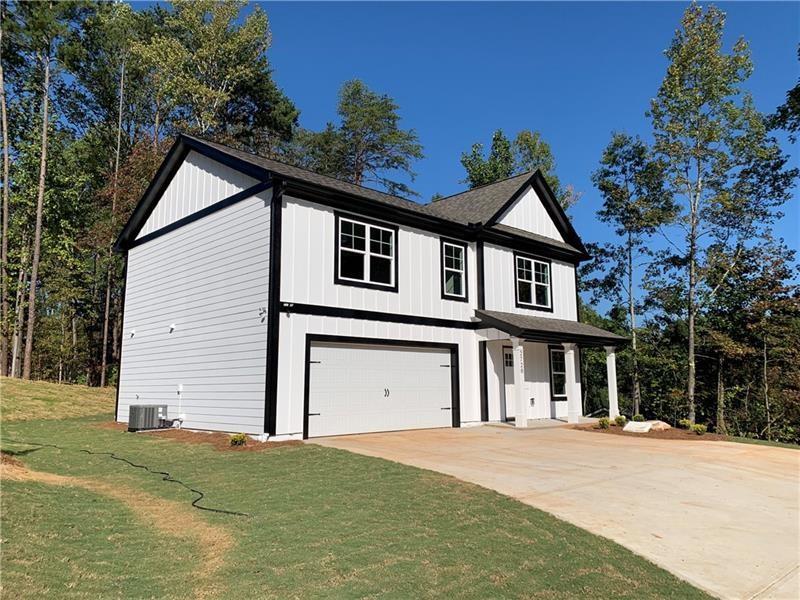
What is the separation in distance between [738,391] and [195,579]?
27158 millimetres

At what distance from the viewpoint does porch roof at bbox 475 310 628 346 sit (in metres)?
14.9

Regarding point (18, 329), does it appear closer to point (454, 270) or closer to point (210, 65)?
point (210, 65)

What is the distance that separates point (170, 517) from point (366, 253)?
28.0 feet

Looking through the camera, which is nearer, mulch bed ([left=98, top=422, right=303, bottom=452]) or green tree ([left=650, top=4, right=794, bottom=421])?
mulch bed ([left=98, top=422, right=303, bottom=452])

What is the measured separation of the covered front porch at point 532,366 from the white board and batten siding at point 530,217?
10.8 feet

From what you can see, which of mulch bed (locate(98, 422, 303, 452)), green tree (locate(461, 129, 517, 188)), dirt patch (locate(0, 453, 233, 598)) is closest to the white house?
mulch bed (locate(98, 422, 303, 452))

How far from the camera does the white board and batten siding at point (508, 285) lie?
16812mm

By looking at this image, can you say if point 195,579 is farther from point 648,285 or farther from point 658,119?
point 648,285

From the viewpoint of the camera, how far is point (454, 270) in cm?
1597

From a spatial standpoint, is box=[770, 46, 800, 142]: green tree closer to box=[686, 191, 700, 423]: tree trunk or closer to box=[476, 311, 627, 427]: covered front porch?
box=[686, 191, 700, 423]: tree trunk

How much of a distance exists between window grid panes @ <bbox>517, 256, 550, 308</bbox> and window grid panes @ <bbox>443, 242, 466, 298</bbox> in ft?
8.72

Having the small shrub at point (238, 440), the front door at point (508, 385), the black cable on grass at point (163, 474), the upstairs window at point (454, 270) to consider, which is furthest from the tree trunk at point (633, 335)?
the black cable on grass at point (163, 474)

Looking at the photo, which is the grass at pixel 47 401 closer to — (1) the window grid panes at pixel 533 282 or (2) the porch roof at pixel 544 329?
(2) the porch roof at pixel 544 329

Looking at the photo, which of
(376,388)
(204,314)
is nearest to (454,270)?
(376,388)
